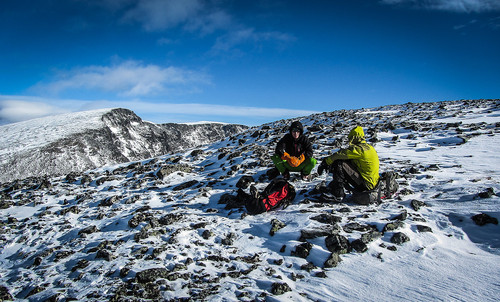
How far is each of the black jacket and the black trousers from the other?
61.1 inches

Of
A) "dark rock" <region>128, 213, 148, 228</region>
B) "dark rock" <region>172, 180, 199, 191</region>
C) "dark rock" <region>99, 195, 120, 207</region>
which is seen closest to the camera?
"dark rock" <region>128, 213, 148, 228</region>

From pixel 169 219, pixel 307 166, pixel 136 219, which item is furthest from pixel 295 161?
pixel 136 219

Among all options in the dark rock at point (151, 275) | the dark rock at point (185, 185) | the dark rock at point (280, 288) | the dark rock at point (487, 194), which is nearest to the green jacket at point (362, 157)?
the dark rock at point (487, 194)

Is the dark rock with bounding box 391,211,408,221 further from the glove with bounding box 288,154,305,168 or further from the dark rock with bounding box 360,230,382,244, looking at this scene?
the glove with bounding box 288,154,305,168

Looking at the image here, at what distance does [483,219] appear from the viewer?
479 cm

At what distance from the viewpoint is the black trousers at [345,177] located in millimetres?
6363

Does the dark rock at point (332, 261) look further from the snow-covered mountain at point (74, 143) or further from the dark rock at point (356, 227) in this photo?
the snow-covered mountain at point (74, 143)

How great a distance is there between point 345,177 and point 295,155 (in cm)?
208

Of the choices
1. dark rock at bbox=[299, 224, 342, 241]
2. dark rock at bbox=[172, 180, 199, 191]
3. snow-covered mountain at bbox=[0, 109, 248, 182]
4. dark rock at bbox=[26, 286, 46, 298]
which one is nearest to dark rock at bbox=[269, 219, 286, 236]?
dark rock at bbox=[299, 224, 342, 241]

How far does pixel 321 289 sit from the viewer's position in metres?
3.55

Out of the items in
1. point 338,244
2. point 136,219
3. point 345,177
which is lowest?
point 136,219

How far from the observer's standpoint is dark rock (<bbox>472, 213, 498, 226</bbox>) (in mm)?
4714

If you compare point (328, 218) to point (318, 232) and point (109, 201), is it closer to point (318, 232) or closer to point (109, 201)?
point (318, 232)

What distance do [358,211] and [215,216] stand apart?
11.9ft
